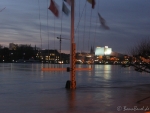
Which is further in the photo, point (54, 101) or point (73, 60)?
point (73, 60)

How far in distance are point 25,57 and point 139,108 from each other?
596 feet

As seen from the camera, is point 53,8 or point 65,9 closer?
point 53,8

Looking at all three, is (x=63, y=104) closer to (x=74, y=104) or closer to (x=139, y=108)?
(x=74, y=104)

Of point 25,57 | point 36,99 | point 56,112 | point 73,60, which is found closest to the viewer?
point 56,112

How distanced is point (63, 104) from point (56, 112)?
195cm

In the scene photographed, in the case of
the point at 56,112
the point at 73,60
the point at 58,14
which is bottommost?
the point at 56,112

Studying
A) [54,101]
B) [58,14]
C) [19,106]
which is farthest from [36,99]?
[58,14]

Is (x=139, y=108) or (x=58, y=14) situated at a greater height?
(x=58, y=14)

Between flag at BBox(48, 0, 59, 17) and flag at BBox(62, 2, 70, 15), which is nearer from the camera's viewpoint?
flag at BBox(48, 0, 59, 17)

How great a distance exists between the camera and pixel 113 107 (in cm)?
1355

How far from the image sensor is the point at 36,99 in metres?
15.9

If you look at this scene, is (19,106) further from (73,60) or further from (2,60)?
(2,60)

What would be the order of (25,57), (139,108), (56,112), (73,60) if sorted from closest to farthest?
(56,112) < (139,108) < (73,60) < (25,57)

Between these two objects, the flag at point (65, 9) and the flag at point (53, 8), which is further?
the flag at point (65, 9)
